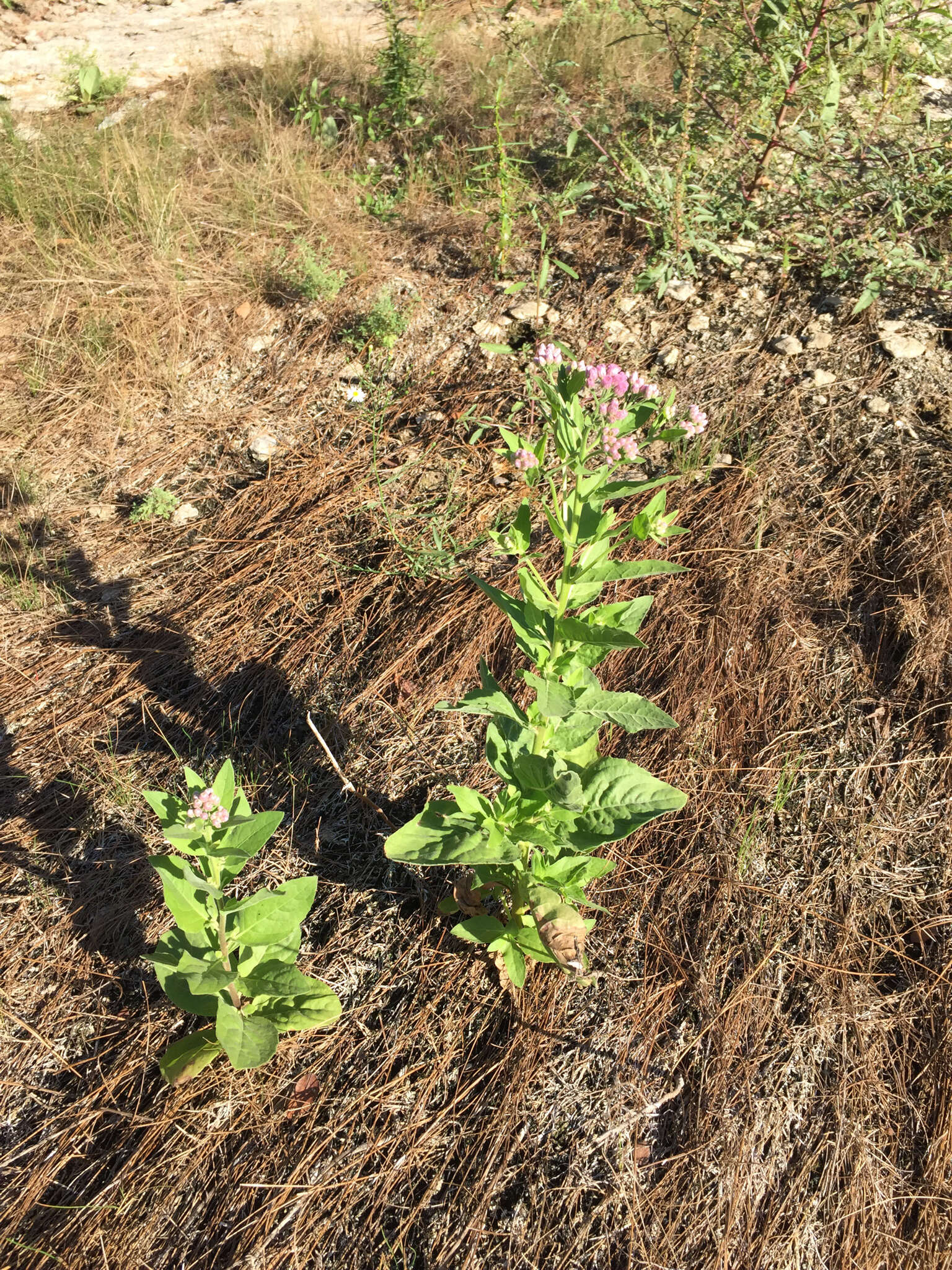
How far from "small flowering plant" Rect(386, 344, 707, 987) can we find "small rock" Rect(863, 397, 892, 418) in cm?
161

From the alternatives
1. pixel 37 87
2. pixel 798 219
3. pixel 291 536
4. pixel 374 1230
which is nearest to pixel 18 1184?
pixel 374 1230

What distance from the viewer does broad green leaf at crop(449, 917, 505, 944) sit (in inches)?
85.0

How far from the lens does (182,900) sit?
2.04 metres

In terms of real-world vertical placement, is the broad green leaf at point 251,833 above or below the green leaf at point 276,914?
above

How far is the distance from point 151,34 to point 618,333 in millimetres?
5823

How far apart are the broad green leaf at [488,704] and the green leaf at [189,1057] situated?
3.31 ft

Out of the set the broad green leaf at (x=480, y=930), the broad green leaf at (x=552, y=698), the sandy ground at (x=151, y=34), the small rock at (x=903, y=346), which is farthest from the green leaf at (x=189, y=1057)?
the sandy ground at (x=151, y=34)

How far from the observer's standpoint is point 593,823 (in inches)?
78.4

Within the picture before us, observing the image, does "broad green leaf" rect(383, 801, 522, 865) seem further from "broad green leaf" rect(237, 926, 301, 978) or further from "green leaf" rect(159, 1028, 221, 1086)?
"green leaf" rect(159, 1028, 221, 1086)

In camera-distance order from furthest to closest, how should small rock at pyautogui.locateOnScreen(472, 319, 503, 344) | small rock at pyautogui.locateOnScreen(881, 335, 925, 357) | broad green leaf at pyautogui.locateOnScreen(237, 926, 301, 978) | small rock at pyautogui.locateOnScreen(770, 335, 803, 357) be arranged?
small rock at pyautogui.locateOnScreen(472, 319, 503, 344)
small rock at pyautogui.locateOnScreen(770, 335, 803, 357)
small rock at pyautogui.locateOnScreen(881, 335, 925, 357)
broad green leaf at pyautogui.locateOnScreen(237, 926, 301, 978)

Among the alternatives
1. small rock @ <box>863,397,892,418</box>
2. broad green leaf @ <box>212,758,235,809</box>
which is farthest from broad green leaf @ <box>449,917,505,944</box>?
small rock @ <box>863,397,892,418</box>

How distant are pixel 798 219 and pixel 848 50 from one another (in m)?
0.65

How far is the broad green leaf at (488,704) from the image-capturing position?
6.37 feet

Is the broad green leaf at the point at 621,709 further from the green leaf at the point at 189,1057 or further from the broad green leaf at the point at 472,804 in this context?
the green leaf at the point at 189,1057
